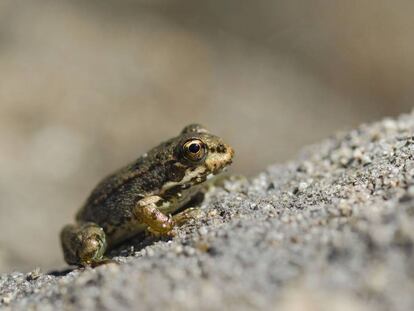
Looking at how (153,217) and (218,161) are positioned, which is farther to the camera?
(218,161)

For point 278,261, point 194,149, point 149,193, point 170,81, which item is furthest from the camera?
point 170,81

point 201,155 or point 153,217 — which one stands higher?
Answer: point 201,155

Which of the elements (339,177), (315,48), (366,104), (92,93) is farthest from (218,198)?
(315,48)

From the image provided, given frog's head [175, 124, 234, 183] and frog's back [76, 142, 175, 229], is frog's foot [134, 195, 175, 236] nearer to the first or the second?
frog's back [76, 142, 175, 229]

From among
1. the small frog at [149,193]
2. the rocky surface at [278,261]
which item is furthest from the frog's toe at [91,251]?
the rocky surface at [278,261]

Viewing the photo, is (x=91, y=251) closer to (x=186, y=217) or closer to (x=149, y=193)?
(x=149, y=193)

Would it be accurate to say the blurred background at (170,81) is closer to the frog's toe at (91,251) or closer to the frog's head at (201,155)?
the frog's toe at (91,251)

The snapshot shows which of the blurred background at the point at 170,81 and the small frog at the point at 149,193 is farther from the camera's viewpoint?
the blurred background at the point at 170,81

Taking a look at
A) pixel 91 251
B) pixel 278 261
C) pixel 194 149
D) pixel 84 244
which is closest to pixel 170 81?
pixel 194 149
